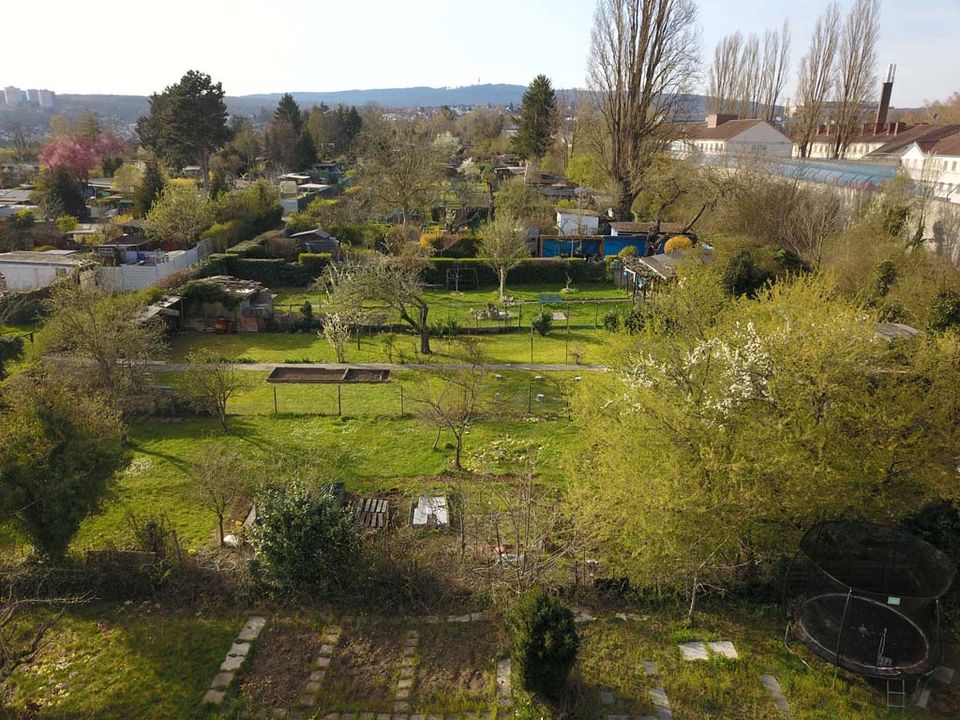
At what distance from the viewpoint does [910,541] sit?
11.2 m

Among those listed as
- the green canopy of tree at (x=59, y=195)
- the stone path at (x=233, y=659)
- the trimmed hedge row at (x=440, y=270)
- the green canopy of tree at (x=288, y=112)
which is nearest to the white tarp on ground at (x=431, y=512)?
the stone path at (x=233, y=659)

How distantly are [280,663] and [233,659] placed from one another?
77 centimetres

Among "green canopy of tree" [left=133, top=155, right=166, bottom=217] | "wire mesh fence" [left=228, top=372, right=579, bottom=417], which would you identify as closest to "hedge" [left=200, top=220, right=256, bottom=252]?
"green canopy of tree" [left=133, top=155, right=166, bottom=217]

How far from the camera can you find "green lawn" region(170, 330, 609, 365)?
24.4 metres

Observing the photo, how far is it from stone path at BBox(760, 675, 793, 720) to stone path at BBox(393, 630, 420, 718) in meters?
5.41

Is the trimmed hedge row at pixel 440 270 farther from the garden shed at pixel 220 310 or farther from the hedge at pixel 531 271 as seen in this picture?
the garden shed at pixel 220 310

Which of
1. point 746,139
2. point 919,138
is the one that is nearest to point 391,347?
point 919,138

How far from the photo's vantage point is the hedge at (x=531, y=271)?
120 feet

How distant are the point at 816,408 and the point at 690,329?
17.3ft

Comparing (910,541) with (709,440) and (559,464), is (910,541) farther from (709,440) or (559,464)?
(559,464)

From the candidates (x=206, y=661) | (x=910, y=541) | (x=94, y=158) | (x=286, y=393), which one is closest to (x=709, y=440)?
(x=910, y=541)

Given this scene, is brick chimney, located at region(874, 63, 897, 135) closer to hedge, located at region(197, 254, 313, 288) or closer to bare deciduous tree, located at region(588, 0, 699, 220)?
bare deciduous tree, located at region(588, 0, 699, 220)

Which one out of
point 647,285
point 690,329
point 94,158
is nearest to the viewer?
point 690,329

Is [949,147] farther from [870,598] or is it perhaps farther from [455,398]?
[870,598]
